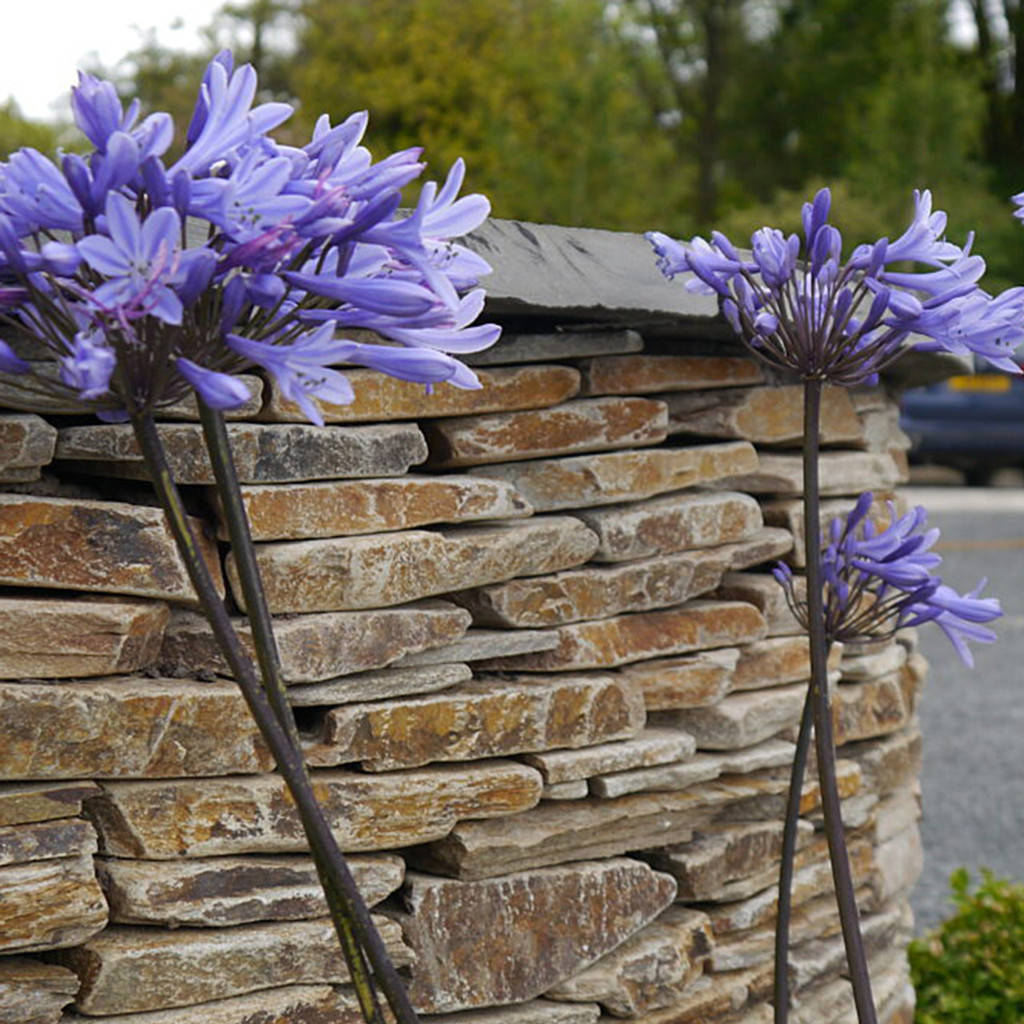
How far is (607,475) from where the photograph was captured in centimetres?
247

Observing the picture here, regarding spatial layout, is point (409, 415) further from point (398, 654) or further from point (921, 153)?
point (921, 153)

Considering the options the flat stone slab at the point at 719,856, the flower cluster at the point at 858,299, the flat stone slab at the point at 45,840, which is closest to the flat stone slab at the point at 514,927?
the flat stone slab at the point at 719,856

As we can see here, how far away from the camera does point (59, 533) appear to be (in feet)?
6.34

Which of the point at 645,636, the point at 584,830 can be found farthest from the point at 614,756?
the point at 645,636

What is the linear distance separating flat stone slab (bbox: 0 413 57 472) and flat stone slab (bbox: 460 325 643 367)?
2.13ft

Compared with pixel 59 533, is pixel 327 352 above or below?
above

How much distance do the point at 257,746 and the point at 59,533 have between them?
15.4 inches

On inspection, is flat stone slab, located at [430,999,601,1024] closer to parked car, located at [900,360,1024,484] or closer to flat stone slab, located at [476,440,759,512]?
flat stone slab, located at [476,440,759,512]

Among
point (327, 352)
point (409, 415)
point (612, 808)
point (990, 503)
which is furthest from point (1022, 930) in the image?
point (990, 503)

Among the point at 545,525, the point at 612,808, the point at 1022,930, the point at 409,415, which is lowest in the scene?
the point at 1022,930

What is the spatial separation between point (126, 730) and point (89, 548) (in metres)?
0.24

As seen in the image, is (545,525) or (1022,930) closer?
(545,525)

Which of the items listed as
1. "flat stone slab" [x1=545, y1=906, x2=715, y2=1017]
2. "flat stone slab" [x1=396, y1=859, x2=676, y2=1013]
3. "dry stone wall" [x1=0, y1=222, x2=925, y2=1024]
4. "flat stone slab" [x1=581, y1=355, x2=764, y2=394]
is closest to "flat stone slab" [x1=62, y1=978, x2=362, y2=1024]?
"dry stone wall" [x1=0, y1=222, x2=925, y2=1024]

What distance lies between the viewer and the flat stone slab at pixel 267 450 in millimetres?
1990
